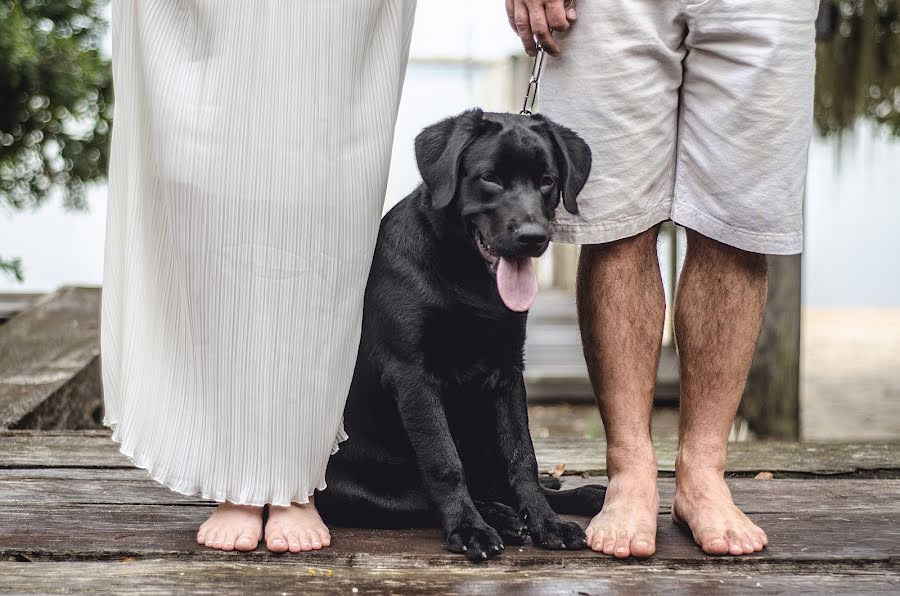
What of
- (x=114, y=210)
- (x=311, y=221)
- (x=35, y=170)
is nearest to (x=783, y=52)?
(x=311, y=221)

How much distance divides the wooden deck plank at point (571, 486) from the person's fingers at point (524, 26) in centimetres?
107

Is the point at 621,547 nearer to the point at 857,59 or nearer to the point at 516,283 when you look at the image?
the point at 516,283

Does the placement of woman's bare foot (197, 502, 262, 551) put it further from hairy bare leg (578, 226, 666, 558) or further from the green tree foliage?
the green tree foliage

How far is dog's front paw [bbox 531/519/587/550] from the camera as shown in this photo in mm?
1997

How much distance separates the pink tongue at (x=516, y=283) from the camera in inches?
79.4

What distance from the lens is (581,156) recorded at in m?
2.17

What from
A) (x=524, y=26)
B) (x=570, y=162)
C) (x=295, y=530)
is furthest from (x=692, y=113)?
(x=295, y=530)

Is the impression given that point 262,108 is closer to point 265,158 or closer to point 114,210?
point 265,158

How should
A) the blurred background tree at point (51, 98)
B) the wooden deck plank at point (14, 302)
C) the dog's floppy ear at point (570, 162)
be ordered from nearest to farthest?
the dog's floppy ear at point (570, 162) < the blurred background tree at point (51, 98) < the wooden deck plank at point (14, 302)

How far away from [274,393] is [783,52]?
1219 millimetres

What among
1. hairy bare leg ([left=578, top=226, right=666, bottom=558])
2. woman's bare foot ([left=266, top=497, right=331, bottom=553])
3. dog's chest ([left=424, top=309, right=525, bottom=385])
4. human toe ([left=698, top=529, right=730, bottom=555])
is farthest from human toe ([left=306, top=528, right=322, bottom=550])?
human toe ([left=698, top=529, right=730, bottom=555])

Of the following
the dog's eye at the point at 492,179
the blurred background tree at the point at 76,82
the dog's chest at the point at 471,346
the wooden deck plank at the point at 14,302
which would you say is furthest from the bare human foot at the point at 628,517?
the wooden deck plank at the point at 14,302

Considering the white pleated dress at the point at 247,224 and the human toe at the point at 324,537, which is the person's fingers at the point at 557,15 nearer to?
the white pleated dress at the point at 247,224

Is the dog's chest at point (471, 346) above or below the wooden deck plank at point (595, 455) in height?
above
